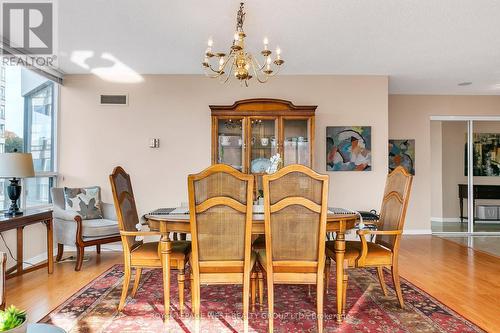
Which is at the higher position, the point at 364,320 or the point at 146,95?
the point at 146,95

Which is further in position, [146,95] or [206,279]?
[146,95]

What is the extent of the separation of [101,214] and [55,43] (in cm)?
214

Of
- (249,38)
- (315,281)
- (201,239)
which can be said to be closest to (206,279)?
(201,239)

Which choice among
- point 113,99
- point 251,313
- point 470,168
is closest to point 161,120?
point 113,99

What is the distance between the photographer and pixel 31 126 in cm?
446

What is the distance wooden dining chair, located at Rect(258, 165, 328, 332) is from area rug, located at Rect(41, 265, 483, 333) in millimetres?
384

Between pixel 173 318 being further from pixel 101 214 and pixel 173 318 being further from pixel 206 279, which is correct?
pixel 101 214

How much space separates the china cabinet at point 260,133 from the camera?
4.64 m

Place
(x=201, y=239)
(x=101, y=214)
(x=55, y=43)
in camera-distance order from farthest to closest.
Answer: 1. (x=101, y=214)
2. (x=55, y=43)
3. (x=201, y=239)

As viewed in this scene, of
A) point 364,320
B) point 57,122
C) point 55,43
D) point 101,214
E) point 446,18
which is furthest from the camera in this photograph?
point 57,122

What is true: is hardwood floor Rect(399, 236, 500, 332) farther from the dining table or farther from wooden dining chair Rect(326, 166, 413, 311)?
the dining table

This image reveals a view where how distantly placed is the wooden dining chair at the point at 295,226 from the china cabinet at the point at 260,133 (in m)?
2.44

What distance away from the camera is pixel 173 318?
2.57 meters

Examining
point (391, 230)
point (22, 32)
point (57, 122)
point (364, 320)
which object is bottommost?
point (364, 320)
